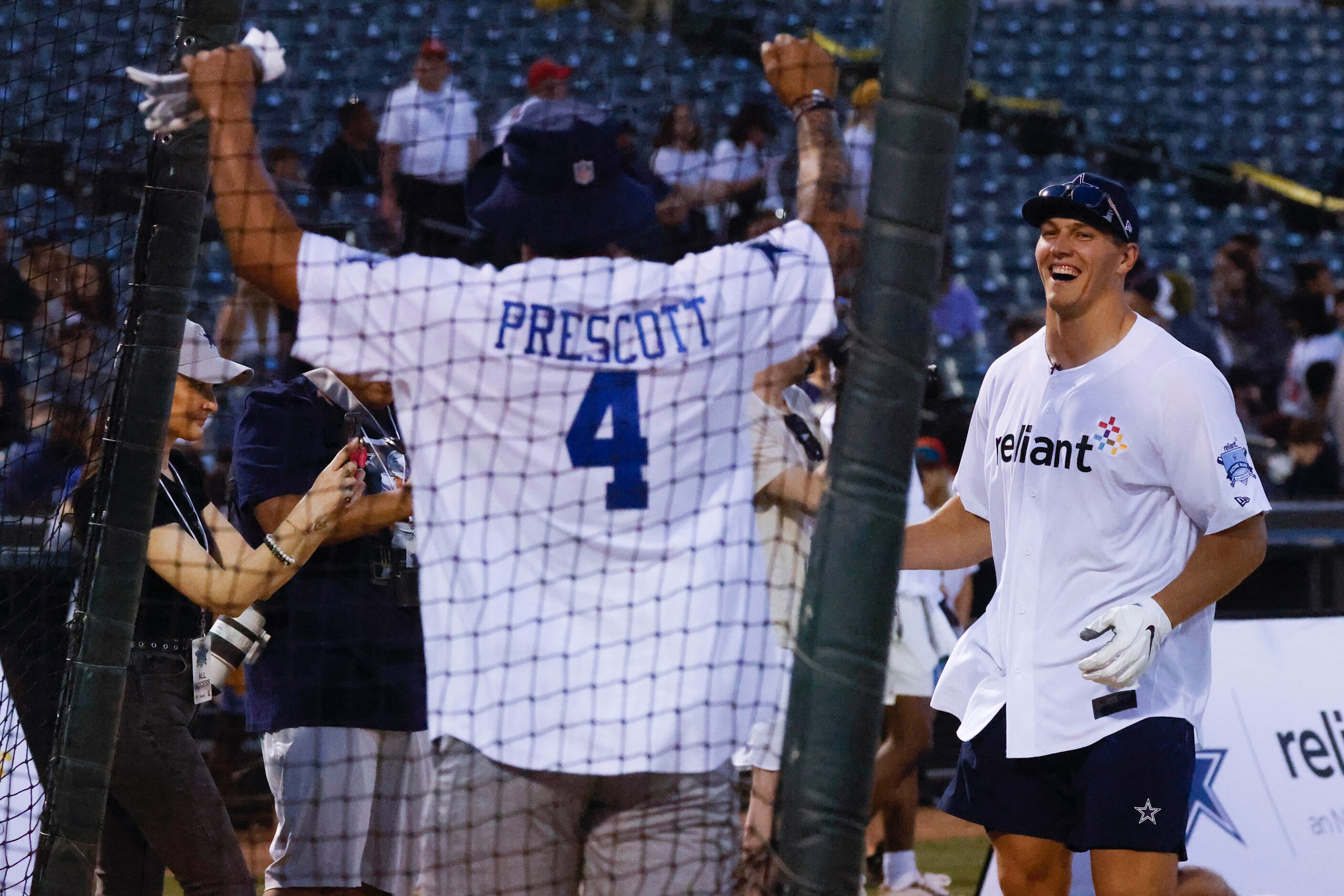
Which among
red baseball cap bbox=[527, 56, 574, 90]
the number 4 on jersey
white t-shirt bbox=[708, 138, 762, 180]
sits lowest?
the number 4 on jersey

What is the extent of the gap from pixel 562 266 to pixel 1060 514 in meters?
1.40

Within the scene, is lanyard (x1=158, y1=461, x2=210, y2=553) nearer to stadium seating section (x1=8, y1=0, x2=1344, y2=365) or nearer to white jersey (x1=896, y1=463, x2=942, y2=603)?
white jersey (x1=896, y1=463, x2=942, y2=603)

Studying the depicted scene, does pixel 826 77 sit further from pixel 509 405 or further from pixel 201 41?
pixel 201 41

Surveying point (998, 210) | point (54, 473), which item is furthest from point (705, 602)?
point (998, 210)

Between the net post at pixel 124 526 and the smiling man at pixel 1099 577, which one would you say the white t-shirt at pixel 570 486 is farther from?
the smiling man at pixel 1099 577

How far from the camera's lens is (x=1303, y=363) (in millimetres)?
10945

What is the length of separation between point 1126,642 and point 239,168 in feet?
6.28

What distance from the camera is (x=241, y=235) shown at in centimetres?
250

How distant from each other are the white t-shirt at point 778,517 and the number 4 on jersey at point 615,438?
1.62 metres

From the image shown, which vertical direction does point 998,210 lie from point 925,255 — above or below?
above

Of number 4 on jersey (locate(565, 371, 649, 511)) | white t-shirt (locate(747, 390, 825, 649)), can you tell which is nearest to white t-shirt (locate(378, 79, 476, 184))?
white t-shirt (locate(747, 390, 825, 649))

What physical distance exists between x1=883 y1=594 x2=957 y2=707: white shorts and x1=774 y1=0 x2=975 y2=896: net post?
3879mm

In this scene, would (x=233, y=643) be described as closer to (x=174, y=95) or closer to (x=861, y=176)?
(x=174, y=95)

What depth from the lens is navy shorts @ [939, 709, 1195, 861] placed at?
3348 millimetres
